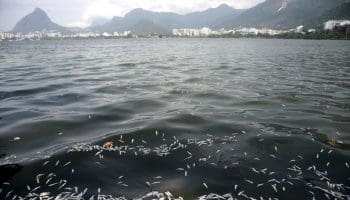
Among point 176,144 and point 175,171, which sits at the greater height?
point 176,144

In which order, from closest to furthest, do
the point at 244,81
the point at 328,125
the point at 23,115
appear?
1. the point at 328,125
2. the point at 23,115
3. the point at 244,81

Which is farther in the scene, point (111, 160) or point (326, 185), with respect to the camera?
point (111, 160)

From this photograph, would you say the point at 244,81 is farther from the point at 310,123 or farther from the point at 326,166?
the point at 326,166

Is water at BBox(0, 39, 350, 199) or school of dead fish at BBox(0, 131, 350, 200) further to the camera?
water at BBox(0, 39, 350, 199)

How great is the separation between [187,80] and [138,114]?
33.6 ft

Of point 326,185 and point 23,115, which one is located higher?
point 23,115

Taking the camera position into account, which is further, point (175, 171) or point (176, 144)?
point (176, 144)

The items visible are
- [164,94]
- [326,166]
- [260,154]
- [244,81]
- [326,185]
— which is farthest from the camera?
[244,81]

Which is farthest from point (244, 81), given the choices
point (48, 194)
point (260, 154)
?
point (48, 194)

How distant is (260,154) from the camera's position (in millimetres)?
9078

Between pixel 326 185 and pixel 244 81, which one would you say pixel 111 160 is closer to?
pixel 326 185

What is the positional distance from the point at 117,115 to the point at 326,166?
852 cm

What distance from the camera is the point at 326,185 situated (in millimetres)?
7309

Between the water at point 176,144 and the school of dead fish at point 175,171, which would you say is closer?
the school of dead fish at point 175,171
